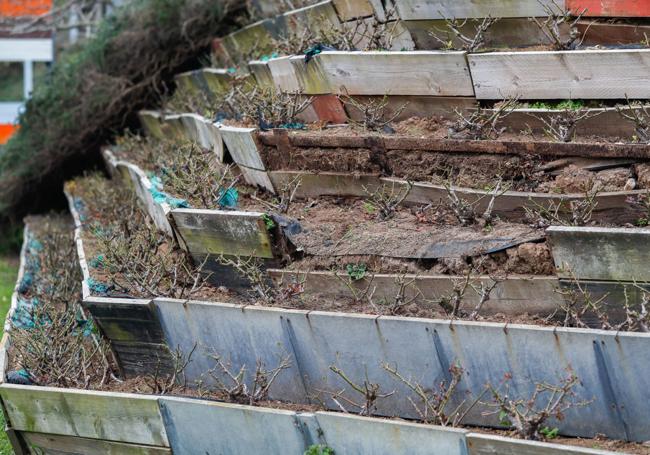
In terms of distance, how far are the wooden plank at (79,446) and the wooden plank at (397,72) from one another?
366cm

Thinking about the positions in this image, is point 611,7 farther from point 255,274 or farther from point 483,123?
point 255,274

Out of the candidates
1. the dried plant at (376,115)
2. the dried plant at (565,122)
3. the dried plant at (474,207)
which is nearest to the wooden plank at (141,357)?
the dried plant at (474,207)

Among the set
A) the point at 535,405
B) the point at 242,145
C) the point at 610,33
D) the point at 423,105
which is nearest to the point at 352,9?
the point at 242,145

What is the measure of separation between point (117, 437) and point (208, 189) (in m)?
2.52

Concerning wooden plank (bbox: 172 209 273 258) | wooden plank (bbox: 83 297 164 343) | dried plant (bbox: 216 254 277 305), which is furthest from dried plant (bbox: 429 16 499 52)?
wooden plank (bbox: 83 297 164 343)

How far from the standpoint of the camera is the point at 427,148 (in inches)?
316

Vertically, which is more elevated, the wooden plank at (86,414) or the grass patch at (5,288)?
the wooden plank at (86,414)

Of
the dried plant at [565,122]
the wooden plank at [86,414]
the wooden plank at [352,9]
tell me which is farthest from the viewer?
the wooden plank at [352,9]

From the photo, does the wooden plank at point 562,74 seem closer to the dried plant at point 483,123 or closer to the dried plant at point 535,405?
the dried plant at point 483,123

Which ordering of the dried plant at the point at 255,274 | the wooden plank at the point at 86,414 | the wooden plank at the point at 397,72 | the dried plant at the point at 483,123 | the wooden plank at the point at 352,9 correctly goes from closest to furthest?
the wooden plank at the point at 86,414, the dried plant at the point at 255,274, the dried plant at the point at 483,123, the wooden plank at the point at 397,72, the wooden plank at the point at 352,9

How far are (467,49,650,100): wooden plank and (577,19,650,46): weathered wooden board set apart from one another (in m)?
0.65

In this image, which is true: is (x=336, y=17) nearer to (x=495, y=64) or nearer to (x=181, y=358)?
(x=495, y=64)

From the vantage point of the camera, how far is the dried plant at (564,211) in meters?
6.54

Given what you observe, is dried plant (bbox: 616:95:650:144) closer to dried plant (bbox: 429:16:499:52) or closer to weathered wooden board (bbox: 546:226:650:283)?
weathered wooden board (bbox: 546:226:650:283)
